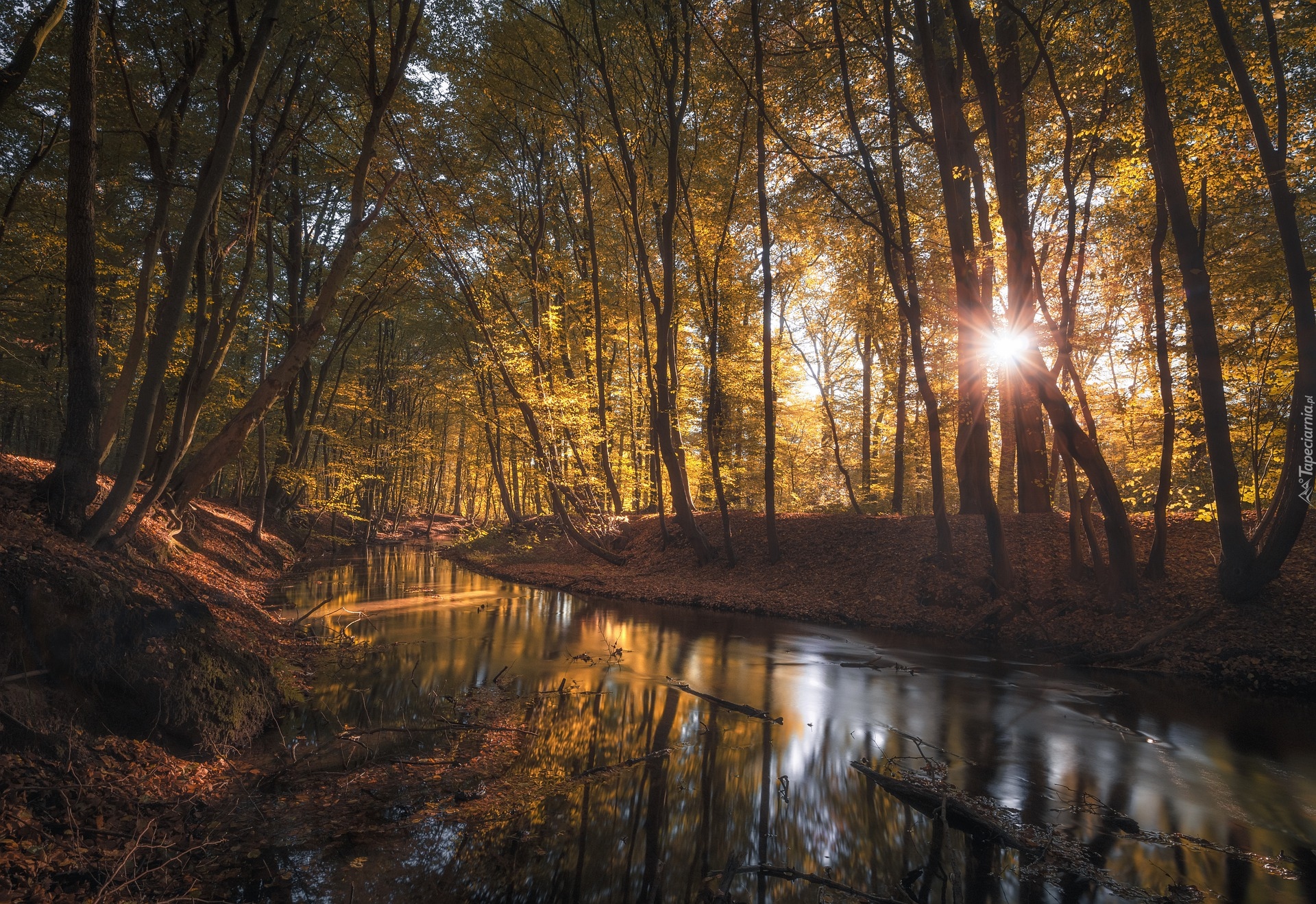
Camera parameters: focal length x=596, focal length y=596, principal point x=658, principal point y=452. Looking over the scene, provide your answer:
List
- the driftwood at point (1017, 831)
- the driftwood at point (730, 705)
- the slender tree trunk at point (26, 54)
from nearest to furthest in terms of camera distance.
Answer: the driftwood at point (1017, 831) → the slender tree trunk at point (26, 54) → the driftwood at point (730, 705)

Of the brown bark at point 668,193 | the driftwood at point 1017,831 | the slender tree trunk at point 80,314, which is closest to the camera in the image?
the driftwood at point 1017,831

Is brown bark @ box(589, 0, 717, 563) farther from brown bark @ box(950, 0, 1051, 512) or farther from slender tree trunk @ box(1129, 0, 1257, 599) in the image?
slender tree trunk @ box(1129, 0, 1257, 599)

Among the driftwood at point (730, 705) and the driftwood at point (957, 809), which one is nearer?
the driftwood at point (957, 809)

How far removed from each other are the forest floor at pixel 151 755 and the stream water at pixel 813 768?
1.23 ft

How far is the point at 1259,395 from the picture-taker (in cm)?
1005

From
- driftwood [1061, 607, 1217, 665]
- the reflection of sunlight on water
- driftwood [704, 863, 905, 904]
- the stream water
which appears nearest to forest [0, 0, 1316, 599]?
driftwood [1061, 607, 1217, 665]

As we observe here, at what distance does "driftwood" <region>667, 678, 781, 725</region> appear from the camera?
6.82 metres

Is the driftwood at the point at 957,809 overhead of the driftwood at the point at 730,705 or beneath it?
overhead

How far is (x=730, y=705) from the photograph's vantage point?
7207mm

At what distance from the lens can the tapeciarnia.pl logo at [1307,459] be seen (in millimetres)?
8453

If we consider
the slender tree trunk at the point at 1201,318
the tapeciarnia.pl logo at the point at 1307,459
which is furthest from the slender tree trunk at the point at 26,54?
the tapeciarnia.pl logo at the point at 1307,459

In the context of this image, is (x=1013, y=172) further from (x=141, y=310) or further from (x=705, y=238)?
(x=141, y=310)

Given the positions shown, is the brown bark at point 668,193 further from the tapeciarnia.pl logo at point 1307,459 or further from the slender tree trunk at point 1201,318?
the tapeciarnia.pl logo at point 1307,459

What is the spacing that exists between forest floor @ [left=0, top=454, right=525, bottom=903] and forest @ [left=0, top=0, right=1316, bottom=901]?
0.17 ft
